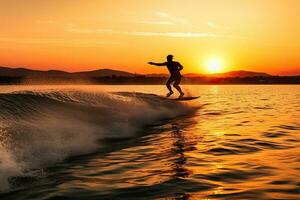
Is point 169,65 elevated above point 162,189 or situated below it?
above

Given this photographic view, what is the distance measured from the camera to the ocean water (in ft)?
20.2

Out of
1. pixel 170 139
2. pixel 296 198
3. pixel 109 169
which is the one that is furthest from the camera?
pixel 170 139

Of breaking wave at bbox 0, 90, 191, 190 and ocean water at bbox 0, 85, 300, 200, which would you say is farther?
breaking wave at bbox 0, 90, 191, 190

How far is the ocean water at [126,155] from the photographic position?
20.2 feet

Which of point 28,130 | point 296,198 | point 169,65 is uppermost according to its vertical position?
point 169,65

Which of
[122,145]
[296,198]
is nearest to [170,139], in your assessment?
[122,145]

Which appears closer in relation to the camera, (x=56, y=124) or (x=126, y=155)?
(x=126, y=155)

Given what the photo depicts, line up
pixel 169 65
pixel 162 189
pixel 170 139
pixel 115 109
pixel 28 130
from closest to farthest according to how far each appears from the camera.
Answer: pixel 162 189 < pixel 28 130 < pixel 170 139 < pixel 115 109 < pixel 169 65

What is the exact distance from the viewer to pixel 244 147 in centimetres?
1008

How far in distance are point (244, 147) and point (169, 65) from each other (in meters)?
14.9

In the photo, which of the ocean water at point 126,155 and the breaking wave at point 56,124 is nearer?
the ocean water at point 126,155

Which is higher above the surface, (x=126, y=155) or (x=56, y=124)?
(x=56, y=124)

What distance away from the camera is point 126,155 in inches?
366

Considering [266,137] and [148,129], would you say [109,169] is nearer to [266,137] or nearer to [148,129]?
[266,137]
